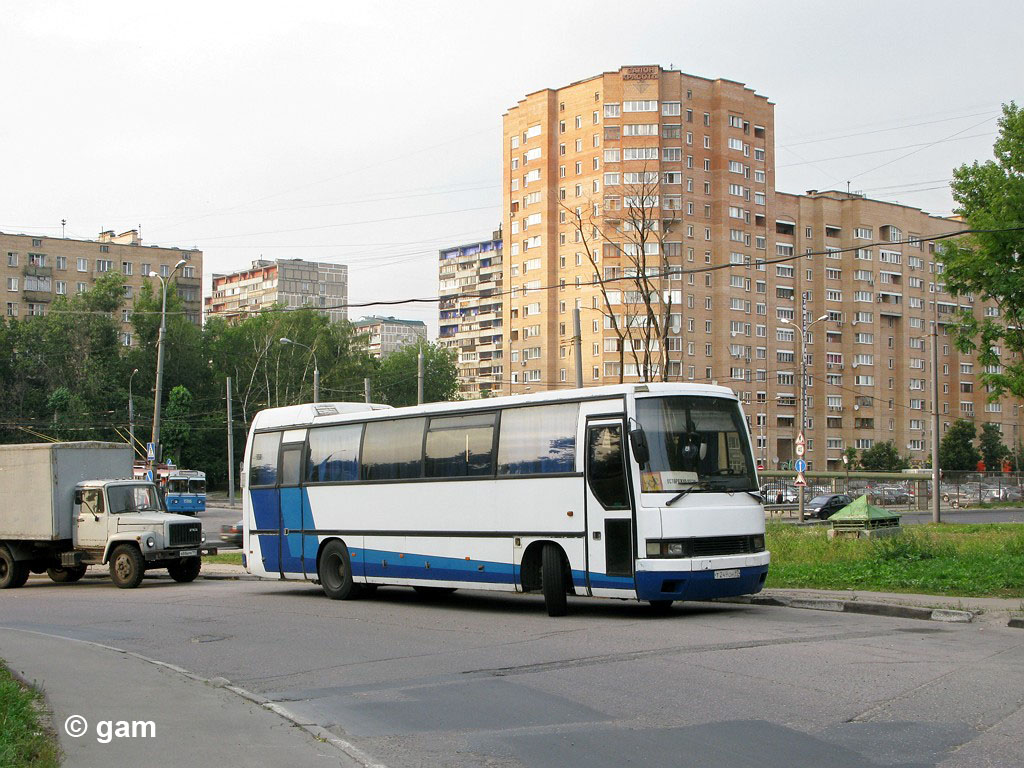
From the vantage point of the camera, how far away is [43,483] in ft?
80.4

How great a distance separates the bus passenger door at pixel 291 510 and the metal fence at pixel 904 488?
5125cm

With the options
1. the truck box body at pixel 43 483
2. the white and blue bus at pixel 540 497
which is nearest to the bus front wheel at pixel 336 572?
the white and blue bus at pixel 540 497

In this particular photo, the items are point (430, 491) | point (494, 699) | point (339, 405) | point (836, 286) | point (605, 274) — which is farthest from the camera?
point (836, 286)

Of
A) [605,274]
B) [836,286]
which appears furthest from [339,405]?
[836,286]

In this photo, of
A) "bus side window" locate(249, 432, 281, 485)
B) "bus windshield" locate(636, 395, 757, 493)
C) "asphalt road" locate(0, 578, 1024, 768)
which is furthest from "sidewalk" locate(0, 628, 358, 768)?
"bus side window" locate(249, 432, 281, 485)

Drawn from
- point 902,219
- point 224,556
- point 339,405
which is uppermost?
point 902,219

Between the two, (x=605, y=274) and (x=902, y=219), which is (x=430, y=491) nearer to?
(x=605, y=274)

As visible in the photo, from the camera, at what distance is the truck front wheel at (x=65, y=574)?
2583cm

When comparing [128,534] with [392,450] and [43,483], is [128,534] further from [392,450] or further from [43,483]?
[392,450]

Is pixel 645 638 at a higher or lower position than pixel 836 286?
lower

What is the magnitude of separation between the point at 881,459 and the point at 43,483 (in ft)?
290

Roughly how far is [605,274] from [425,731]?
80536 millimetres

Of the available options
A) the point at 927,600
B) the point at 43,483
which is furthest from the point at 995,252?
the point at 43,483

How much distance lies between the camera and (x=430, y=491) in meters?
17.7
